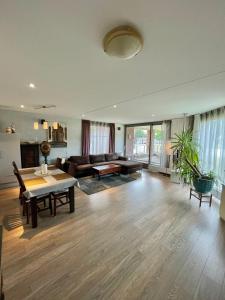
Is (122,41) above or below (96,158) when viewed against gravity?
above

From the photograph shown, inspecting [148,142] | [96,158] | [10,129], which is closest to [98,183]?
[96,158]

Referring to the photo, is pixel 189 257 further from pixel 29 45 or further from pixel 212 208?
pixel 29 45

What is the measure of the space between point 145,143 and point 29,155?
5.35 m

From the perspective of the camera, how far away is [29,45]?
135 centimetres

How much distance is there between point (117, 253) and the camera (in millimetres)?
A: 1927

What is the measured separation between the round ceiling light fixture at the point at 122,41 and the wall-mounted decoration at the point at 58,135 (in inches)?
178

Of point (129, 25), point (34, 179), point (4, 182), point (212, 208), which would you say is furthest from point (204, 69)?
point (4, 182)

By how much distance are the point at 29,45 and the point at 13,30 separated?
0.18 meters

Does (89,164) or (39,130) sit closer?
(39,130)

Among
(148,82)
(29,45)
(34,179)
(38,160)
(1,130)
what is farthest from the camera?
(38,160)

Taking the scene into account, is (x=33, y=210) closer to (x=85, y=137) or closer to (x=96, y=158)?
(x=96, y=158)

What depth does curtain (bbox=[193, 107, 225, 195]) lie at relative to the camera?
3631 mm

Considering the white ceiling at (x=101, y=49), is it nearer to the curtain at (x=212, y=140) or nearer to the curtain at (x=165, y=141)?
the curtain at (x=212, y=140)

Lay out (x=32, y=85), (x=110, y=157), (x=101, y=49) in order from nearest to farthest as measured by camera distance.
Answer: (x=101, y=49) → (x=32, y=85) → (x=110, y=157)
